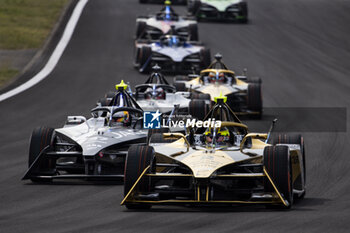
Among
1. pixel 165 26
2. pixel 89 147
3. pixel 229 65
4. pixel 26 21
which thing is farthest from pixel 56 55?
pixel 89 147

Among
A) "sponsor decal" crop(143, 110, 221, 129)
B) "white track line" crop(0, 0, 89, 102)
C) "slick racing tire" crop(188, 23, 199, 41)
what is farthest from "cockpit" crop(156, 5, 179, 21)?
"sponsor decal" crop(143, 110, 221, 129)

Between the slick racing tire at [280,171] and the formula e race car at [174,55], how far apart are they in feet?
67.3

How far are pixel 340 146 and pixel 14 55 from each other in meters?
19.2

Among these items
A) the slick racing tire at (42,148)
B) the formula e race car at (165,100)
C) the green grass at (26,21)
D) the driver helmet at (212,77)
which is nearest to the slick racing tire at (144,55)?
Result: the green grass at (26,21)

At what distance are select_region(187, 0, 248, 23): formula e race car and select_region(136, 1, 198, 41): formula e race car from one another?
700cm

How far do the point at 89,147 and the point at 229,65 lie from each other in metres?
21.6

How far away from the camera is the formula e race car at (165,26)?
40469mm

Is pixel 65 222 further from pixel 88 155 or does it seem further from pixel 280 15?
pixel 280 15

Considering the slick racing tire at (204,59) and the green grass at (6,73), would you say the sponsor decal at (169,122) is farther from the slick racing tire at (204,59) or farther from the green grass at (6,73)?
the slick racing tire at (204,59)

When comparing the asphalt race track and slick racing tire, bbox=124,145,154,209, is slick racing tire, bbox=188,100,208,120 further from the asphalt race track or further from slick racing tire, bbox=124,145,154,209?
slick racing tire, bbox=124,145,154,209

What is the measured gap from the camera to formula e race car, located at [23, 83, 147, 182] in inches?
675

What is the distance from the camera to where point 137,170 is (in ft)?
46.0

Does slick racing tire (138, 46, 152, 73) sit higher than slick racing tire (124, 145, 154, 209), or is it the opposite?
slick racing tire (124, 145, 154, 209)

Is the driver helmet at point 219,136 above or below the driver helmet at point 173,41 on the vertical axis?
above
